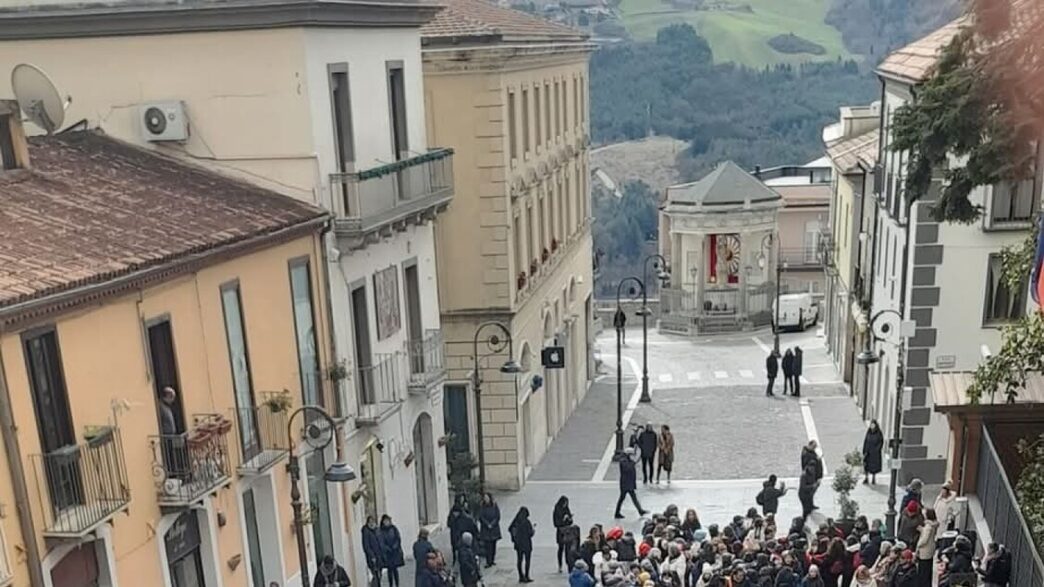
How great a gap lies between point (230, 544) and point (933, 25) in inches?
467

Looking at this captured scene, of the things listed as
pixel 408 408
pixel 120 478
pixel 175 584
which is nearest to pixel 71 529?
pixel 120 478

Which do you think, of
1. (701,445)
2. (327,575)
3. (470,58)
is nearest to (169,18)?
(470,58)

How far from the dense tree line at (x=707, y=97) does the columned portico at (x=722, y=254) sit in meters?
90.2

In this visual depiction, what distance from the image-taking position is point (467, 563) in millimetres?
18406

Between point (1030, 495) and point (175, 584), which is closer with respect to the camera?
point (1030, 495)

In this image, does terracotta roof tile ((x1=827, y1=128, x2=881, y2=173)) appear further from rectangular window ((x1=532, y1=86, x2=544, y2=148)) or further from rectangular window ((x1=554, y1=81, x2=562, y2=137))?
rectangular window ((x1=532, y1=86, x2=544, y2=148))

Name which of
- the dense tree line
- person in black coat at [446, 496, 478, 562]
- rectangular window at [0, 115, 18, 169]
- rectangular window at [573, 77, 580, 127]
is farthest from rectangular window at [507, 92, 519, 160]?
the dense tree line

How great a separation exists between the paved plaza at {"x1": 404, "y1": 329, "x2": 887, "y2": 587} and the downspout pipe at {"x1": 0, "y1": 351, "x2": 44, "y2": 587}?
10.0 metres

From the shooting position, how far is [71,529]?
11633 mm

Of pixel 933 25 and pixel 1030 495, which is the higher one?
pixel 933 25

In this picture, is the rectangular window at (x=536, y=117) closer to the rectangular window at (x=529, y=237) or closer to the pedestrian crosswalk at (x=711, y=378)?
the rectangular window at (x=529, y=237)

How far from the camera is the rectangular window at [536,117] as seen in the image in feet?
98.2

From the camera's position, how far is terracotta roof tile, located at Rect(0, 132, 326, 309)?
12.0 meters

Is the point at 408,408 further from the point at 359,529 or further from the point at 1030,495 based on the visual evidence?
the point at 1030,495
